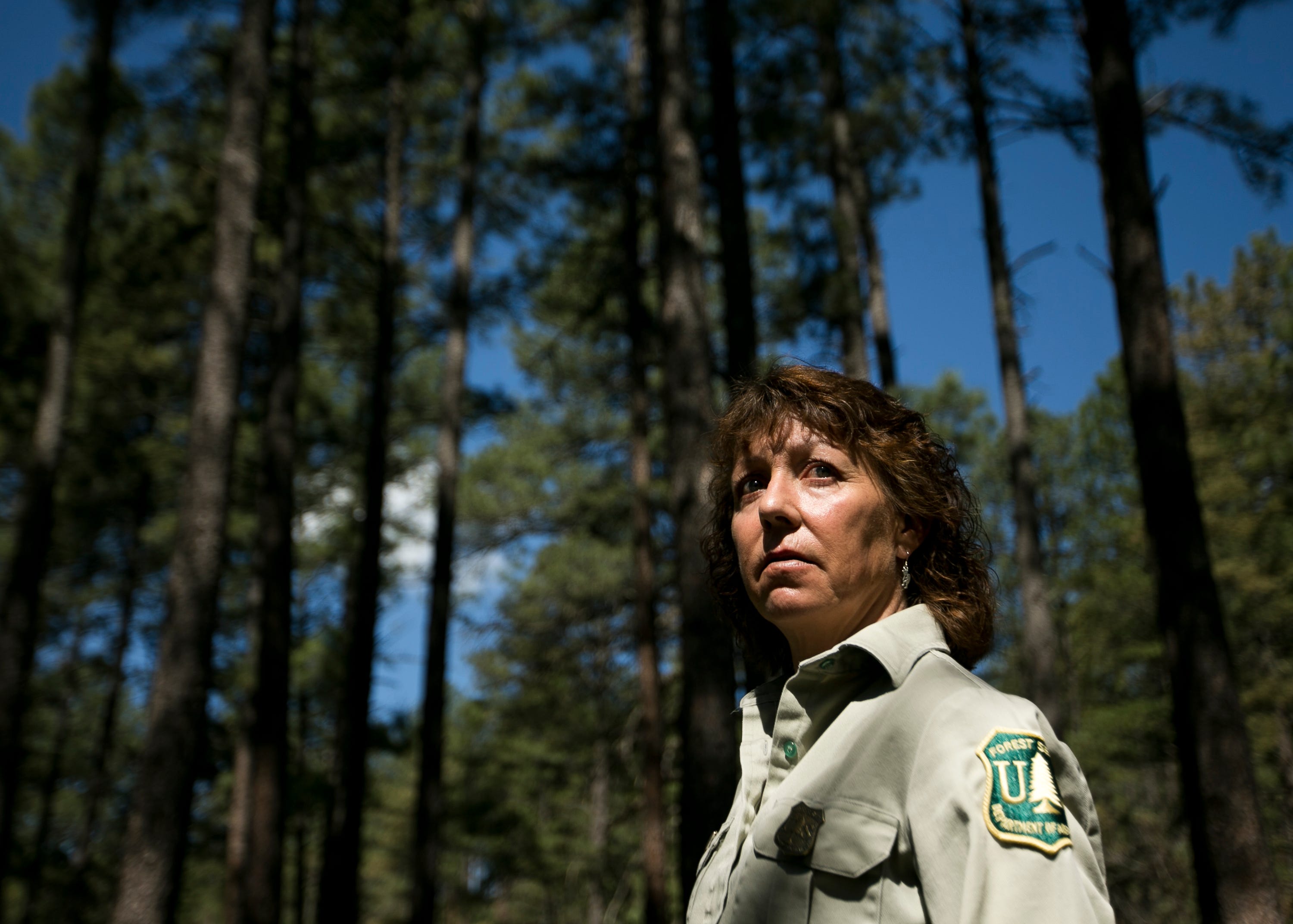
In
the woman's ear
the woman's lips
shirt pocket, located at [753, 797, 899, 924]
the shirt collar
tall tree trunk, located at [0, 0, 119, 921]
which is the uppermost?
tall tree trunk, located at [0, 0, 119, 921]

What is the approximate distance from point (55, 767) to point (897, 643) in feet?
68.5

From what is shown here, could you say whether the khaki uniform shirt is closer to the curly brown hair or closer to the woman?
the woman

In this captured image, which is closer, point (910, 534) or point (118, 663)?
point (910, 534)

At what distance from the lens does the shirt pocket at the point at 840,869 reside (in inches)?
47.0

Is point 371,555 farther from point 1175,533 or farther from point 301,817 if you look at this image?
point 301,817

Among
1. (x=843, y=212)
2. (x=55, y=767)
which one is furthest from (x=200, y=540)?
(x=55, y=767)

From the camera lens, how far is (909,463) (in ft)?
5.56

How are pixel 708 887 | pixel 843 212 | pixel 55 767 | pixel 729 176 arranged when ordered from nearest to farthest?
1. pixel 708 887
2. pixel 729 176
3. pixel 843 212
4. pixel 55 767

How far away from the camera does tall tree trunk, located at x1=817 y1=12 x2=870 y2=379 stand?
11.0 meters

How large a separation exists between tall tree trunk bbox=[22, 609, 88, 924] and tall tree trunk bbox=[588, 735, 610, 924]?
1000cm

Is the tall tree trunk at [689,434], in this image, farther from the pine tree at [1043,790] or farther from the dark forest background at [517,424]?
the pine tree at [1043,790]

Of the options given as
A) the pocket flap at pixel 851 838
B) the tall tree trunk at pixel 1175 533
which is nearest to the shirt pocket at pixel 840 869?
the pocket flap at pixel 851 838

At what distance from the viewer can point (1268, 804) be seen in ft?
63.7

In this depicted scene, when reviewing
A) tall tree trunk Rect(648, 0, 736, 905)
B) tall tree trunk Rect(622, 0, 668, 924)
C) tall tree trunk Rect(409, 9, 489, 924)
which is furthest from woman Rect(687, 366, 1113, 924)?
tall tree trunk Rect(409, 9, 489, 924)
